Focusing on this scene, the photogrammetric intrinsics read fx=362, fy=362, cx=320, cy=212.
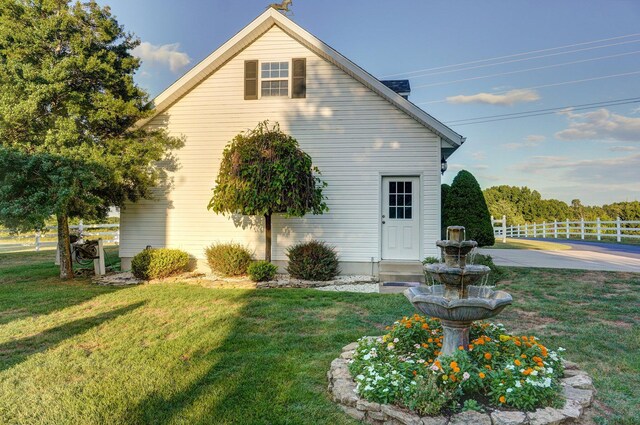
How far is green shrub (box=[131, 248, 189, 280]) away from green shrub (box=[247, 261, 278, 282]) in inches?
78.6

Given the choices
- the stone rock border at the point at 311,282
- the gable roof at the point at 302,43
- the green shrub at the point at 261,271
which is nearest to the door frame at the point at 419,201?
the stone rock border at the point at 311,282

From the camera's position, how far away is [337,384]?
129 inches

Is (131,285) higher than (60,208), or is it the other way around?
(60,208)

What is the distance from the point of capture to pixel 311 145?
9586mm

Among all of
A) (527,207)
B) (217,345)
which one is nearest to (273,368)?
(217,345)

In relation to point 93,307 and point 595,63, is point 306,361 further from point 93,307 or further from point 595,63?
point 595,63

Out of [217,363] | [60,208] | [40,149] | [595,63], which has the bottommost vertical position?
[217,363]

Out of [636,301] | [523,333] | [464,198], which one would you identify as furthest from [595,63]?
[523,333]

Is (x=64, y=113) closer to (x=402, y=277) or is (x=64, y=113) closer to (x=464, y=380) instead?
(x=402, y=277)

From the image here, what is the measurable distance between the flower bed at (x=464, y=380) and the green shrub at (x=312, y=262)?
202 inches

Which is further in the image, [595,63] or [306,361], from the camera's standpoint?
[595,63]

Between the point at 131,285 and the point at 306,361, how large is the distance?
19.9ft

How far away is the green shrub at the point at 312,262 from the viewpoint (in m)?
8.83

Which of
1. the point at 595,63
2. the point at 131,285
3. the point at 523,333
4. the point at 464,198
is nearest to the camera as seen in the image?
the point at 523,333
